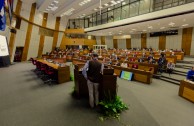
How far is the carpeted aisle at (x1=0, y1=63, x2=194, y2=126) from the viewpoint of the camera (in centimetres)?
292

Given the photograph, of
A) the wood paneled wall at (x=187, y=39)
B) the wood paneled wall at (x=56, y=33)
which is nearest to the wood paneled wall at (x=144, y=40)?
the wood paneled wall at (x=187, y=39)

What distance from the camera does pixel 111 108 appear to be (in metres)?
3.32

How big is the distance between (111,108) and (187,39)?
16.1 metres

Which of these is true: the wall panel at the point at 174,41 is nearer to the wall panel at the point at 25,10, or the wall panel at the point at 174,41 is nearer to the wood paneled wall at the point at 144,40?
the wood paneled wall at the point at 144,40

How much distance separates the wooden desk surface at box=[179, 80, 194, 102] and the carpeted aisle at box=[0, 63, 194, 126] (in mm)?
198

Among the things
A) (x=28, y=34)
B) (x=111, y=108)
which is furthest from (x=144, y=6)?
(x=28, y=34)

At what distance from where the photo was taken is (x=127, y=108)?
3.58m

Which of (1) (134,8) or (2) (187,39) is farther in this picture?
(2) (187,39)

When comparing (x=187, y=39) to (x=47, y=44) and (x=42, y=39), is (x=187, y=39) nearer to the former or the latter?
(x=47, y=44)

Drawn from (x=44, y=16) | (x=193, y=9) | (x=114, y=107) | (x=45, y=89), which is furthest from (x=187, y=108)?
(x=44, y=16)

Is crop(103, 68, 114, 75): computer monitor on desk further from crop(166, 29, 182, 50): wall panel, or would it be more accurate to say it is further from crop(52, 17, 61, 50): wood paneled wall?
crop(52, 17, 61, 50): wood paneled wall

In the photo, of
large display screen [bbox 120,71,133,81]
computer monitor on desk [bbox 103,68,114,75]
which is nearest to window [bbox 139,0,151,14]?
large display screen [bbox 120,71,133,81]

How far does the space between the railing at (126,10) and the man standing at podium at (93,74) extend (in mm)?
8642

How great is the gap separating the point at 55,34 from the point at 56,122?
1664cm
